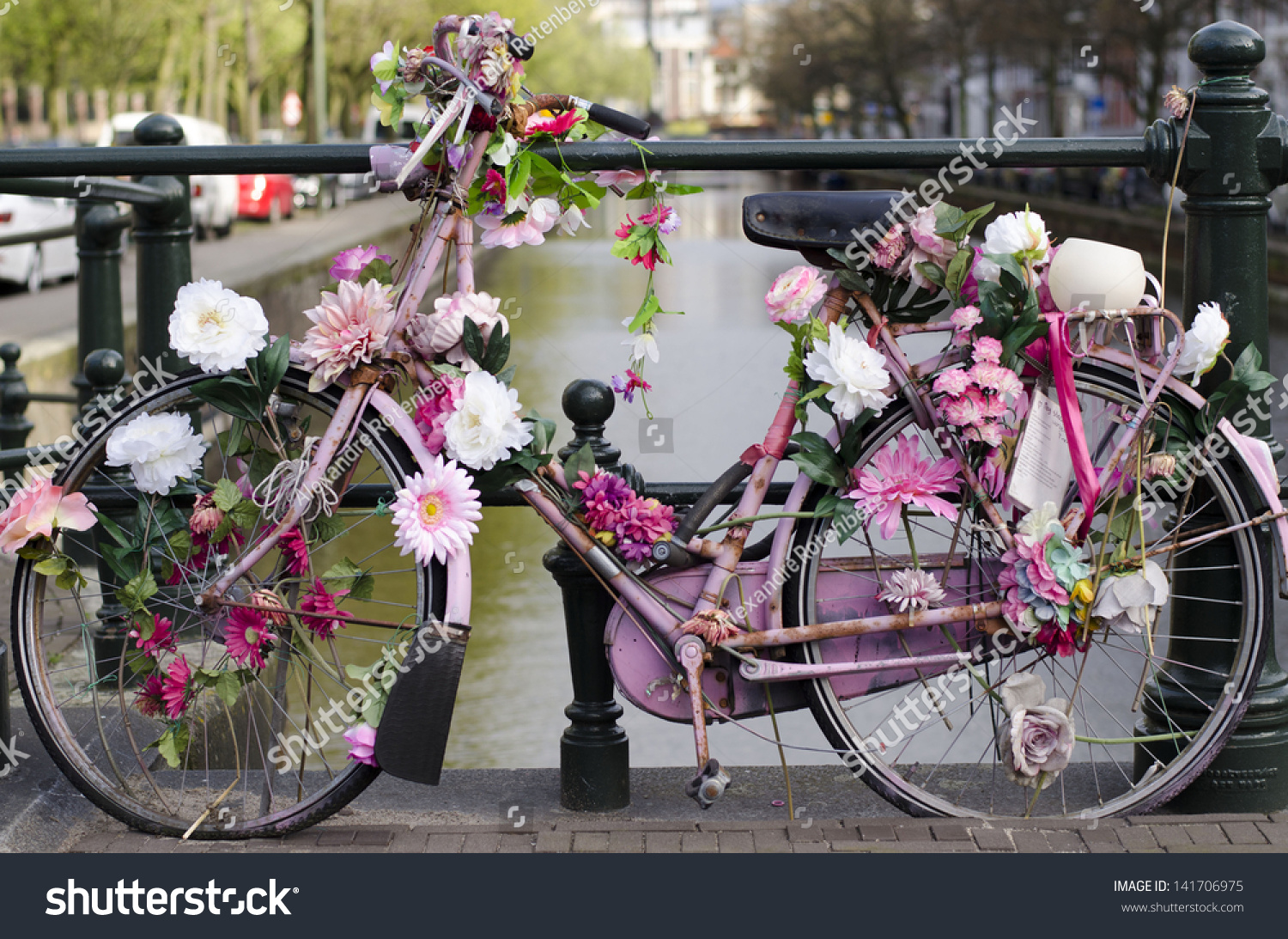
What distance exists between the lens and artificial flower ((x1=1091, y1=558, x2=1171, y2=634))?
300cm

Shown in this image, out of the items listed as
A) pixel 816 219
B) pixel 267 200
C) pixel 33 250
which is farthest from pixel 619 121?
pixel 267 200

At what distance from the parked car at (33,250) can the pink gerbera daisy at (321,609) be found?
11.9 m

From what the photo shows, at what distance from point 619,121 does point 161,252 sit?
5.67ft

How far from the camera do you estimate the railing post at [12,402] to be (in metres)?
6.38

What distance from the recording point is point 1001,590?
120 inches

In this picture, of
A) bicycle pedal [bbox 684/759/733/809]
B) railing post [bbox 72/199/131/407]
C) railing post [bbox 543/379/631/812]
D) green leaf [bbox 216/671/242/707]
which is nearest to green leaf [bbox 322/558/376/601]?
green leaf [bbox 216/671/242/707]

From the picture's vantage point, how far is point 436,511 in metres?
2.92

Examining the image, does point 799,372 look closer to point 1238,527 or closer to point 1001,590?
point 1001,590

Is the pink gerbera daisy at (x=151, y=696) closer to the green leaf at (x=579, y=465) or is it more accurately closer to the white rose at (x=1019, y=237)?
the green leaf at (x=579, y=465)

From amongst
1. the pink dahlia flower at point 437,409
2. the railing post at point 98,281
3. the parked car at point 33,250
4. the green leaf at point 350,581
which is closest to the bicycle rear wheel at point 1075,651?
the pink dahlia flower at point 437,409

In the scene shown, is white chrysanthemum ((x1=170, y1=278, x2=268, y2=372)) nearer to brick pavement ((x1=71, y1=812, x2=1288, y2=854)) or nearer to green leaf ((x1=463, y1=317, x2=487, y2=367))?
green leaf ((x1=463, y1=317, x2=487, y2=367))

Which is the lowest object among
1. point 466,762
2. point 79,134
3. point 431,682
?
point 466,762

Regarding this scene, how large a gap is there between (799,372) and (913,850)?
2.96 ft
